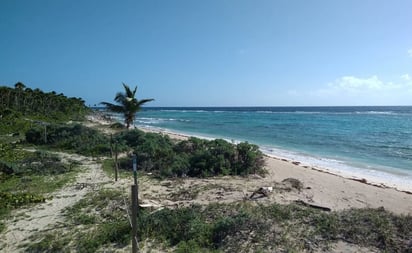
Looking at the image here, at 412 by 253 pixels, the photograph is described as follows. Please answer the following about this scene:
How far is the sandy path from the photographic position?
6301mm

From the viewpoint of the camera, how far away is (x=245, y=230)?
246 inches

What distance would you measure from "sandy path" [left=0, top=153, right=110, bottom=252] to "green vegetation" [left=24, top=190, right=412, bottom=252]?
1.64ft

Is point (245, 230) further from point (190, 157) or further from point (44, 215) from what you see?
point (190, 157)

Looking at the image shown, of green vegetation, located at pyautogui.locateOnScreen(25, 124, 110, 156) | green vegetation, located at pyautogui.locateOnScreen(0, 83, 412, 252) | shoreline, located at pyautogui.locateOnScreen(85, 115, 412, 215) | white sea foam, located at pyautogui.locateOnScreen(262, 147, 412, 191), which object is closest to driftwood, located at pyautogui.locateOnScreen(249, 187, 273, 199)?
shoreline, located at pyautogui.locateOnScreen(85, 115, 412, 215)

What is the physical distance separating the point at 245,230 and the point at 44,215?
5.35 m

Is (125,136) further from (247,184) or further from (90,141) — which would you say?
(247,184)

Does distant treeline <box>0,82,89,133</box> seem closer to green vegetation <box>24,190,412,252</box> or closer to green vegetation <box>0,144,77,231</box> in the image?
green vegetation <box>0,144,77,231</box>

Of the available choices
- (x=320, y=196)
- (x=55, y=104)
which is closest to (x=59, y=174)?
(x=320, y=196)

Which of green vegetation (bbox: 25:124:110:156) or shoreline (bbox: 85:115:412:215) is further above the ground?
green vegetation (bbox: 25:124:110:156)

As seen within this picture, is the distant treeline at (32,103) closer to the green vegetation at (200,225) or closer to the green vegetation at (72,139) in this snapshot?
the green vegetation at (72,139)

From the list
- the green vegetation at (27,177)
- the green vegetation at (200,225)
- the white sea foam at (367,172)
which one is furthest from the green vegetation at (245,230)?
the white sea foam at (367,172)

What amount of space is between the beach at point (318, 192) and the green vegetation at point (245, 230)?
1.32 meters

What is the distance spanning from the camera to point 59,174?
Result: 39.1ft

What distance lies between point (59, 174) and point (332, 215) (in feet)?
34.4
